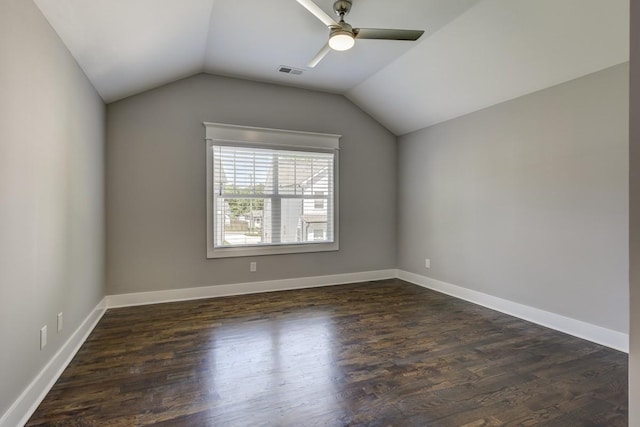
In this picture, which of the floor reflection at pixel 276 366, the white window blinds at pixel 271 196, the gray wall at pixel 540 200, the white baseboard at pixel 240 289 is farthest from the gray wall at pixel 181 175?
the gray wall at pixel 540 200

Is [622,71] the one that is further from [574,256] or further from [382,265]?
[382,265]

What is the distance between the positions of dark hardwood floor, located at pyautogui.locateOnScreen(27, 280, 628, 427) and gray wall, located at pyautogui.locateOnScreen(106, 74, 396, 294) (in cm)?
64

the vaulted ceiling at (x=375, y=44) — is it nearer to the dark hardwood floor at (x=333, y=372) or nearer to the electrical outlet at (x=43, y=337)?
the electrical outlet at (x=43, y=337)

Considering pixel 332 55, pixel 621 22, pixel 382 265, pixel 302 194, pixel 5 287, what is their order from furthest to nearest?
1. pixel 382 265
2. pixel 302 194
3. pixel 332 55
4. pixel 621 22
5. pixel 5 287

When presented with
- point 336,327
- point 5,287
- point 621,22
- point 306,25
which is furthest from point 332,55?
point 5,287

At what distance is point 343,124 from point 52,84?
11.6 feet

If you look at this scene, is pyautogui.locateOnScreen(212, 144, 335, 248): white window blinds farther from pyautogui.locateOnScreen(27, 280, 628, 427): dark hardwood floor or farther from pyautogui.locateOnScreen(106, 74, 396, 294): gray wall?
pyautogui.locateOnScreen(27, 280, 628, 427): dark hardwood floor

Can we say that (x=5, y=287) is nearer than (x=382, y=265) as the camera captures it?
Yes

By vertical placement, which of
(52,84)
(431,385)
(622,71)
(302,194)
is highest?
(622,71)

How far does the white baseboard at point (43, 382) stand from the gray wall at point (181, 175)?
3.38 ft

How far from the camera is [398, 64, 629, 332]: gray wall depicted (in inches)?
109

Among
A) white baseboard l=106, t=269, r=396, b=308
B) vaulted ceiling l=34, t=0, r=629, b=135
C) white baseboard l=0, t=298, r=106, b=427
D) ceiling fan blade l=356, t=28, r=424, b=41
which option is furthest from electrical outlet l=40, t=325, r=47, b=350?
ceiling fan blade l=356, t=28, r=424, b=41

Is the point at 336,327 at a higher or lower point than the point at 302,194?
lower

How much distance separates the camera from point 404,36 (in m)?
2.58
